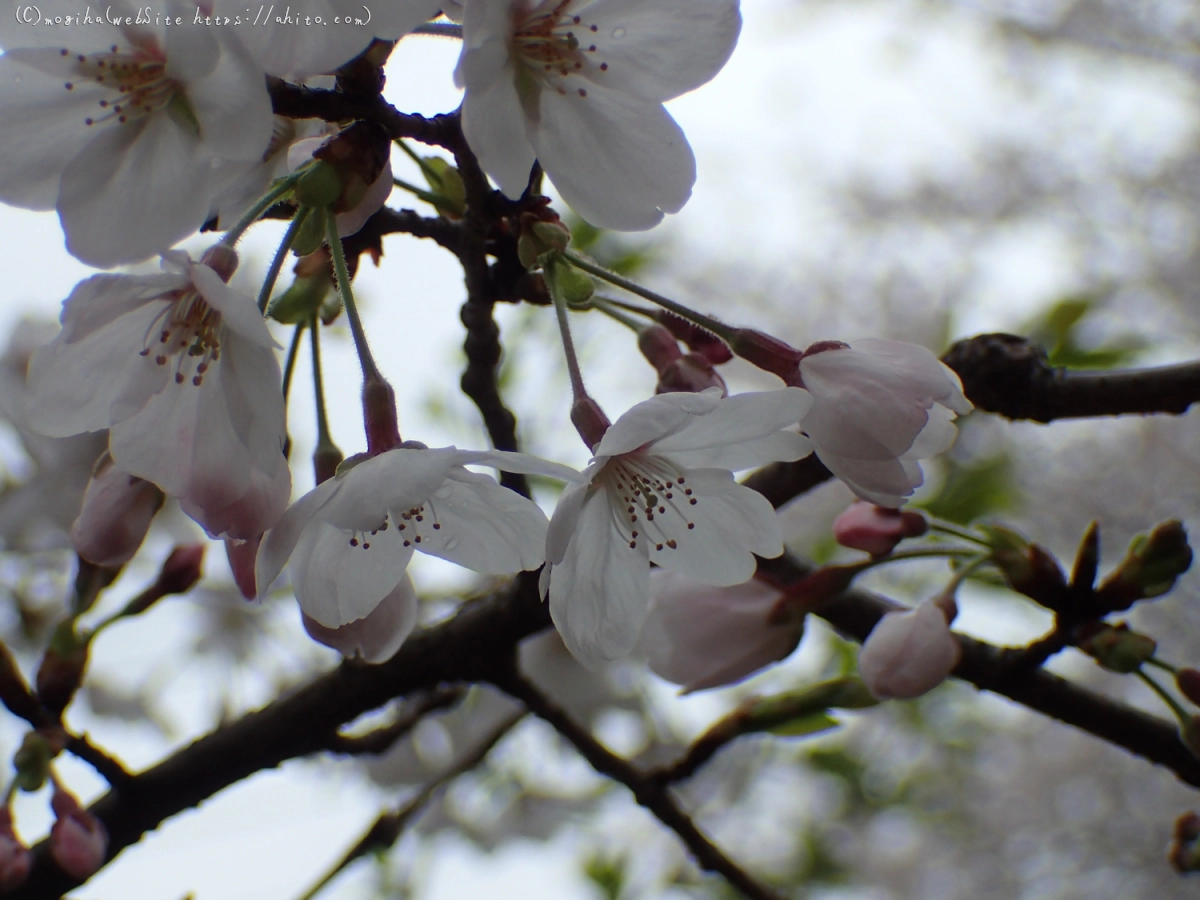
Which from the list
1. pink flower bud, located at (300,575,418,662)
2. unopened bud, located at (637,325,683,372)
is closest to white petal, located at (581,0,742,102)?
unopened bud, located at (637,325,683,372)

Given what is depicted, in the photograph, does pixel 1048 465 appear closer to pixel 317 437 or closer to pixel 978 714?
pixel 978 714

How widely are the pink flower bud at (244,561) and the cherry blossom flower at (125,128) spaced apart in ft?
0.74

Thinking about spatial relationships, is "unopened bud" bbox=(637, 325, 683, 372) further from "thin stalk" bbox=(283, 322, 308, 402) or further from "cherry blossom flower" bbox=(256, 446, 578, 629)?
"thin stalk" bbox=(283, 322, 308, 402)

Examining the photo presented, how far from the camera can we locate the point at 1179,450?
16.5 feet

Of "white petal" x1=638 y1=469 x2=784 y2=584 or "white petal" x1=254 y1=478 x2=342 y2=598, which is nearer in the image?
"white petal" x1=254 y1=478 x2=342 y2=598

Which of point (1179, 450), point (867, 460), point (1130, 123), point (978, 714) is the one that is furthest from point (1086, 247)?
point (867, 460)

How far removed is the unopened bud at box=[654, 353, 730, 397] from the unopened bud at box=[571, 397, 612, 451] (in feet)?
0.20

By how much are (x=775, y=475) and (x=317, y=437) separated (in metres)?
0.46

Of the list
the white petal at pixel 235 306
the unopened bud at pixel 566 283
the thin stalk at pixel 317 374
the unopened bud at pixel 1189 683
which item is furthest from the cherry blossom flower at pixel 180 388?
the unopened bud at pixel 1189 683

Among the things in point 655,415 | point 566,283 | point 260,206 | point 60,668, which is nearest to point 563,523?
point 655,415

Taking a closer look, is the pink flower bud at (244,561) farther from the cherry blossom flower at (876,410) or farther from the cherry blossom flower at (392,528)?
the cherry blossom flower at (876,410)

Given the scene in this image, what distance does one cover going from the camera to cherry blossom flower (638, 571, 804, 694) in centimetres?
89

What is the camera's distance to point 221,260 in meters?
0.61

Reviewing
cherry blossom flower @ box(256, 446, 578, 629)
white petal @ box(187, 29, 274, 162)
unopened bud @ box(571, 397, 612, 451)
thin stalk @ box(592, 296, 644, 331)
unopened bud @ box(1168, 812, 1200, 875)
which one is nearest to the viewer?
white petal @ box(187, 29, 274, 162)
